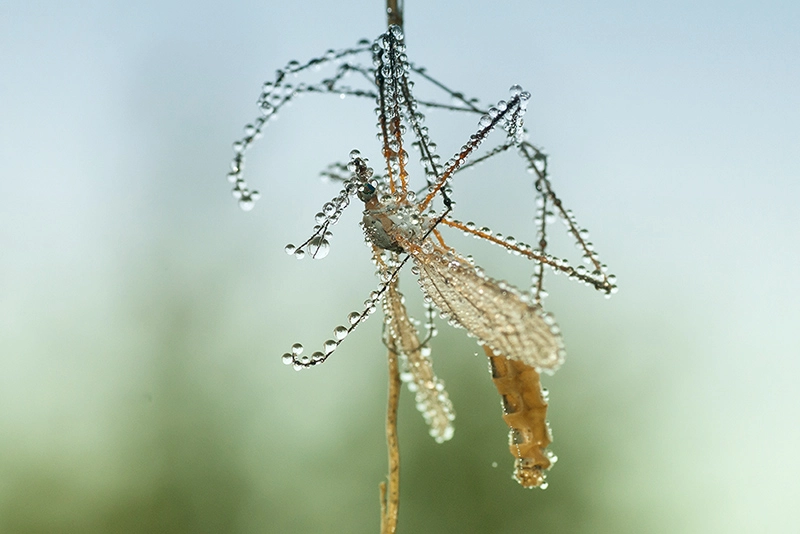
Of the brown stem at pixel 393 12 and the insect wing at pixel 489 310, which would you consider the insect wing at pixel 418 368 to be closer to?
the insect wing at pixel 489 310

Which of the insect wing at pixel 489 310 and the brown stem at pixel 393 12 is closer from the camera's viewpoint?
the insect wing at pixel 489 310

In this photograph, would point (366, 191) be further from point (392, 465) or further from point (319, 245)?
point (392, 465)

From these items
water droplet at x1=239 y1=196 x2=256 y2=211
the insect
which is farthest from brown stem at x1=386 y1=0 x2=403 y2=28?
water droplet at x1=239 y1=196 x2=256 y2=211

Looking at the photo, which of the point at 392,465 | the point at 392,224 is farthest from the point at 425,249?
the point at 392,465

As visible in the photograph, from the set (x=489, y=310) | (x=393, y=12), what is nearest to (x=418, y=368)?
(x=489, y=310)

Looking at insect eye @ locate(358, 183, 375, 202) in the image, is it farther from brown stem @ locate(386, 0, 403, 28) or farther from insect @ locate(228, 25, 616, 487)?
brown stem @ locate(386, 0, 403, 28)

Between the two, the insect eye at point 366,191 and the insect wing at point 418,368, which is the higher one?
the insect eye at point 366,191

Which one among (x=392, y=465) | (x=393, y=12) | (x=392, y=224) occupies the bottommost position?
(x=392, y=465)

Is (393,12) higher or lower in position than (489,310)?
higher

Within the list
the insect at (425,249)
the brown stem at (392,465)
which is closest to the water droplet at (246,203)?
the insect at (425,249)
